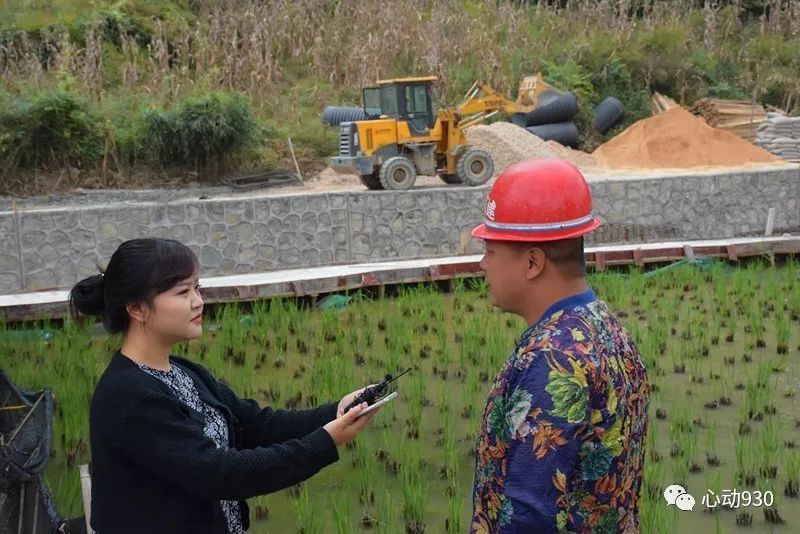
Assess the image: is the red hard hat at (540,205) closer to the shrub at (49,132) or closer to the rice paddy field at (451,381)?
the rice paddy field at (451,381)

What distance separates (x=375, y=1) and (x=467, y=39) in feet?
8.15

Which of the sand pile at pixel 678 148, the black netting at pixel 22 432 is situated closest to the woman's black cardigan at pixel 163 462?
the black netting at pixel 22 432

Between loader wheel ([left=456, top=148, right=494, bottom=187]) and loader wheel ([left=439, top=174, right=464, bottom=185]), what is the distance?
0.52ft

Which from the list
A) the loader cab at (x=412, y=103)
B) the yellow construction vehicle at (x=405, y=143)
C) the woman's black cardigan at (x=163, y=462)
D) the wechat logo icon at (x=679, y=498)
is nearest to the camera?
the woman's black cardigan at (x=163, y=462)

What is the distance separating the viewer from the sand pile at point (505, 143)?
50.3 feet

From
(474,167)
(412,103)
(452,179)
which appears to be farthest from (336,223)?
(452,179)

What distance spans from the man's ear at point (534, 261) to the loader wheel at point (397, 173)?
418 inches

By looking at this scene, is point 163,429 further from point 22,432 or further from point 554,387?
point 22,432

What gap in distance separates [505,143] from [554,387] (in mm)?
14112

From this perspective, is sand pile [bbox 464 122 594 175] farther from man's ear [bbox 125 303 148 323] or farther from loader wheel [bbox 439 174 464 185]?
man's ear [bbox 125 303 148 323]

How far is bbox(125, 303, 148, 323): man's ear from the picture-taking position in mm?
2035

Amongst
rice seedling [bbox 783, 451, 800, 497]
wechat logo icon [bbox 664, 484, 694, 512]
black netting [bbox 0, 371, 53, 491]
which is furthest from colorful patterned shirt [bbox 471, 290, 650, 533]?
rice seedling [bbox 783, 451, 800, 497]

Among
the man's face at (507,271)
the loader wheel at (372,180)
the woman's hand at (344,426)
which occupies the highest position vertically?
the man's face at (507,271)

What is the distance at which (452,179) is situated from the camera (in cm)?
1338
